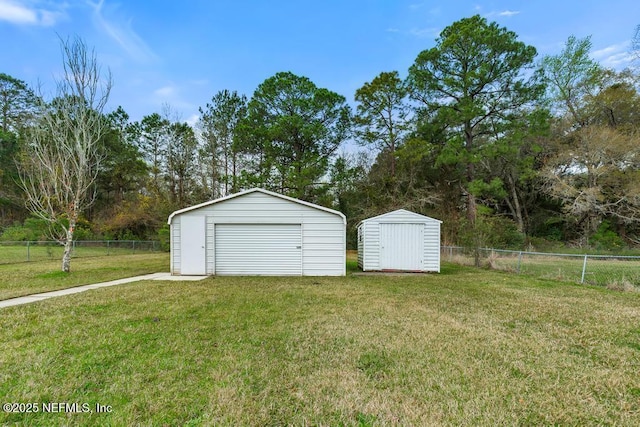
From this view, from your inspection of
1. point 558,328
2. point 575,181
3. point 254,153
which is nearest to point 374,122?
point 254,153

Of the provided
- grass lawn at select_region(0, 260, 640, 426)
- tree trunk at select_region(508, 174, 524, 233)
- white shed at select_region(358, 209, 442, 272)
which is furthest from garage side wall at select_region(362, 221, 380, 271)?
tree trunk at select_region(508, 174, 524, 233)

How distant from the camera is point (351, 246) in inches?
875

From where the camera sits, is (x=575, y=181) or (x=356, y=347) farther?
(x=575, y=181)

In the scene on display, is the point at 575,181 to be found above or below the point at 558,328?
above

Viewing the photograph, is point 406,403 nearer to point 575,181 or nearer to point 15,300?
point 15,300

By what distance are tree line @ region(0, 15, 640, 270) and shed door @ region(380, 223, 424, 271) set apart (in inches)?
259

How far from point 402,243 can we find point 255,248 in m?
5.09

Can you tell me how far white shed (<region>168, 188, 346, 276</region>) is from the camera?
31.0ft

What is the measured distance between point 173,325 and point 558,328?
17.7 feet

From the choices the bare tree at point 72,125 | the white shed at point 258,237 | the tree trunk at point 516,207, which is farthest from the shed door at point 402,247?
the tree trunk at point 516,207

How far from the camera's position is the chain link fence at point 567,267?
7950 mm

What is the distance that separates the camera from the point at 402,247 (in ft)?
35.2

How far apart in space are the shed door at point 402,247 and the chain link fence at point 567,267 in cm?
276

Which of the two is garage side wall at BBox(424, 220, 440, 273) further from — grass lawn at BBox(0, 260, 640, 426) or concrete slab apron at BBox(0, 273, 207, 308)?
concrete slab apron at BBox(0, 273, 207, 308)
